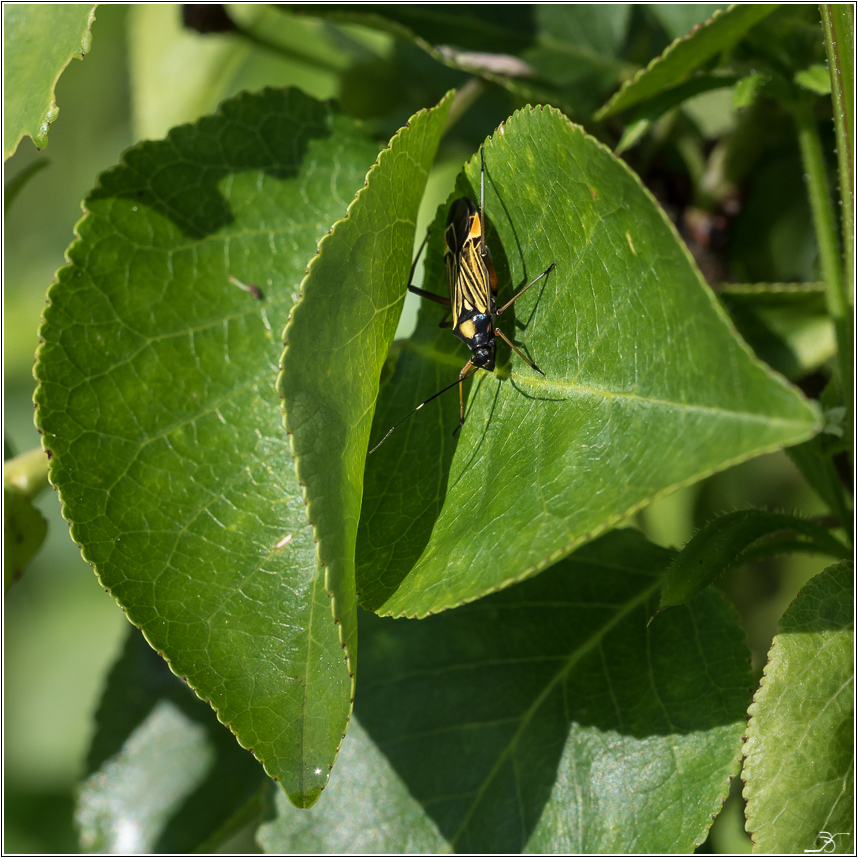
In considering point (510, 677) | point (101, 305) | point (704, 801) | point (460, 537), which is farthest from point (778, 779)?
point (101, 305)

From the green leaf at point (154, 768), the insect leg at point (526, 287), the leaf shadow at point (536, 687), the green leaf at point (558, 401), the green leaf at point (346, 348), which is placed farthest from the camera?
the green leaf at point (154, 768)

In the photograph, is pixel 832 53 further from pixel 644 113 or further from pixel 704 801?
pixel 704 801

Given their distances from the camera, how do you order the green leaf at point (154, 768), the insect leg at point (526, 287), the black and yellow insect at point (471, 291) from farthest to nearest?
the green leaf at point (154, 768)
the black and yellow insect at point (471, 291)
the insect leg at point (526, 287)

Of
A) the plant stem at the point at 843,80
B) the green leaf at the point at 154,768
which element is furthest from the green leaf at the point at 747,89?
the green leaf at the point at 154,768

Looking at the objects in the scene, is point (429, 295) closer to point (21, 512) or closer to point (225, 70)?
point (21, 512)

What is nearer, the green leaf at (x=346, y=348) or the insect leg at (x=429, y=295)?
the green leaf at (x=346, y=348)

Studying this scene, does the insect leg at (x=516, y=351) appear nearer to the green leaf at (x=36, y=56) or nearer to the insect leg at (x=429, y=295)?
the insect leg at (x=429, y=295)
